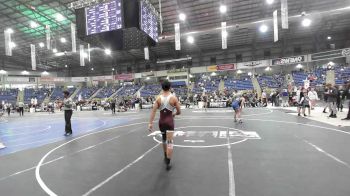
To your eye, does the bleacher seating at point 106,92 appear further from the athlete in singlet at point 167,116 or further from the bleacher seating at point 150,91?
the athlete in singlet at point 167,116

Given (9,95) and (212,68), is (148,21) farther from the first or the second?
(9,95)

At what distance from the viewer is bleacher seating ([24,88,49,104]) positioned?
45522mm

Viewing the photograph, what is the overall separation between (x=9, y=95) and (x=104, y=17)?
41133 millimetres

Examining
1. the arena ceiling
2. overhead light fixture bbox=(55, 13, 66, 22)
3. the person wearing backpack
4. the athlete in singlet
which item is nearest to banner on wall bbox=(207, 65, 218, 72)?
the arena ceiling

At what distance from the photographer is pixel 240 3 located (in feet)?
81.5

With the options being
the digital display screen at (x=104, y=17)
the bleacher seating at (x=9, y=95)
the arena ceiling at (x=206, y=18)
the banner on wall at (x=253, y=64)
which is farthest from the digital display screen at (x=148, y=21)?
the bleacher seating at (x=9, y=95)

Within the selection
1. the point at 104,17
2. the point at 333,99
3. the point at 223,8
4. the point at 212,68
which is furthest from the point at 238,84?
the point at 104,17

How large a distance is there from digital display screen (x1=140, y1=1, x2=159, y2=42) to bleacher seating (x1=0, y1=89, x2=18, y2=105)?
39051 mm


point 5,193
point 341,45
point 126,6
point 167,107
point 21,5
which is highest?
point 21,5

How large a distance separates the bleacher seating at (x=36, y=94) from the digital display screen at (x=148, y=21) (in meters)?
39.2

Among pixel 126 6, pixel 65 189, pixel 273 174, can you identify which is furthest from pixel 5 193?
pixel 126 6

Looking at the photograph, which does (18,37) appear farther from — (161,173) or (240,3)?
(161,173)

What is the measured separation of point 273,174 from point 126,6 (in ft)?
38.0

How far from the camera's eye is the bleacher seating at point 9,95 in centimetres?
4249
